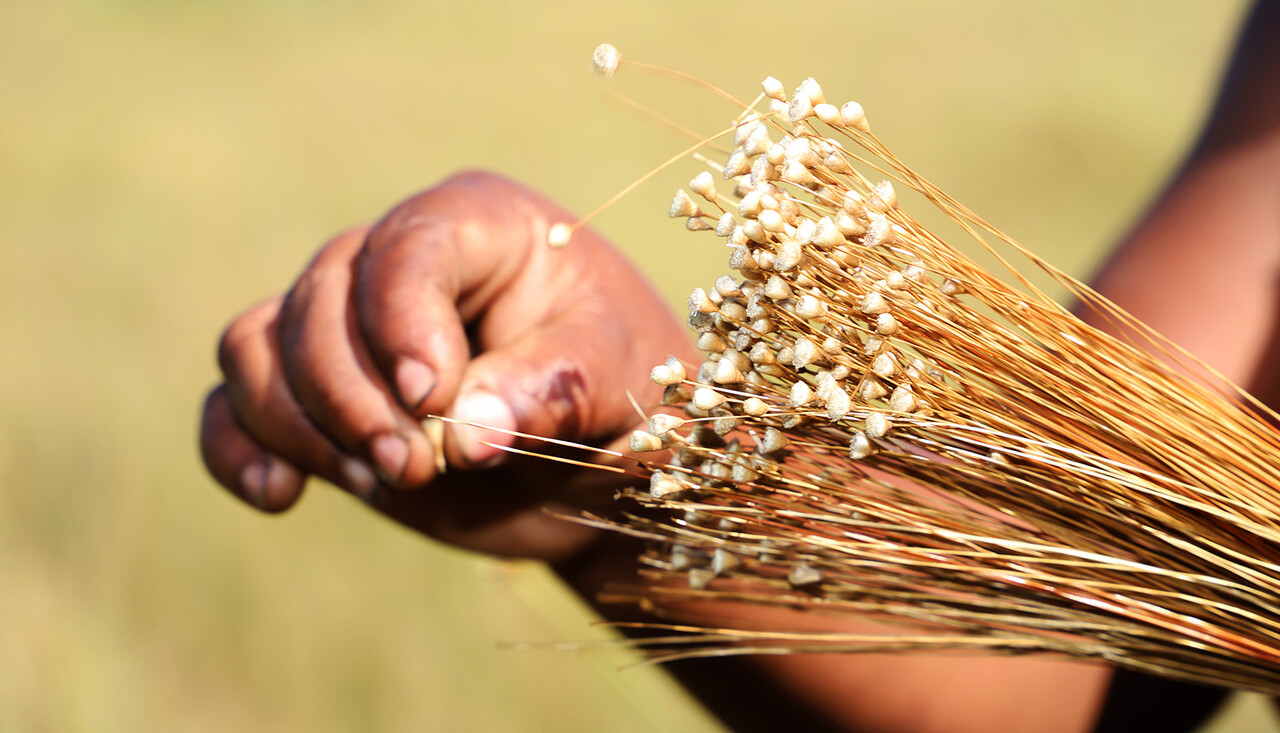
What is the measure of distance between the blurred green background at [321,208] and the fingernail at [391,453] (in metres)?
0.33

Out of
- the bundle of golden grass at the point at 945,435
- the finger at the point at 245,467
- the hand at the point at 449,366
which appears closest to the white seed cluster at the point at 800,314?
the bundle of golden grass at the point at 945,435

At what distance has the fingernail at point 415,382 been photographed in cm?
40

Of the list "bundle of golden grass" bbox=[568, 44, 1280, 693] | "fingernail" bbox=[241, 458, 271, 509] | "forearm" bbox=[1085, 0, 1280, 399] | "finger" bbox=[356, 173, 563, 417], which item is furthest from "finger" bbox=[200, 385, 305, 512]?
"forearm" bbox=[1085, 0, 1280, 399]

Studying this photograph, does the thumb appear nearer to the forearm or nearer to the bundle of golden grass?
the bundle of golden grass

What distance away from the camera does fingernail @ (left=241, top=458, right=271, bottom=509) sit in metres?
0.50

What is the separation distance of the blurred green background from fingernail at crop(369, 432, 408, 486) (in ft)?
1.09

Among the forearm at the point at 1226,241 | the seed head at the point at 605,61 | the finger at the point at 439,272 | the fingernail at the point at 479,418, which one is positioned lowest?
the fingernail at the point at 479,418

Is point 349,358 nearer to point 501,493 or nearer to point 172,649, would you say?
point 501,493

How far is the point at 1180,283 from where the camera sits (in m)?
0.61

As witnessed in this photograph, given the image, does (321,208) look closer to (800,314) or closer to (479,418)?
(479,418)

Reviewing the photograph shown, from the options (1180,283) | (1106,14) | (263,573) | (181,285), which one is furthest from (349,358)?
(1106,14)

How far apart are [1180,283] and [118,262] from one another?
1879 mm

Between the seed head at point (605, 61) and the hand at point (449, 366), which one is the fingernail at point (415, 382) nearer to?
the hand at point (449, 366)

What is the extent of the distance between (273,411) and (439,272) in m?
0.12
